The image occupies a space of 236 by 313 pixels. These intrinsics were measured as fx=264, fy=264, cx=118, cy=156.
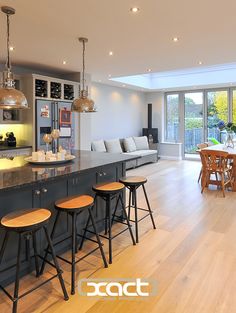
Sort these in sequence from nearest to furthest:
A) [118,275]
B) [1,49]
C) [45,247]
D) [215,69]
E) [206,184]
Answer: [118,275] < [45,247] < [1,49] < [206,184] < [215,69]

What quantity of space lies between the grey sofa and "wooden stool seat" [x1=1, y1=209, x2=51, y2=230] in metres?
5.27

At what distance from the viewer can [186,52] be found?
4645mm

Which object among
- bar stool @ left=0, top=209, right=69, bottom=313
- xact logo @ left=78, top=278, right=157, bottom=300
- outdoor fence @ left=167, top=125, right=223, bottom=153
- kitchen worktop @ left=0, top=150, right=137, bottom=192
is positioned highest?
outdoor fence @ left=167, top=125, right=223, bottom=153

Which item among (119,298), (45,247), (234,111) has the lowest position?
(119,298)

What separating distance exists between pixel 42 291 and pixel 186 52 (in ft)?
13.9

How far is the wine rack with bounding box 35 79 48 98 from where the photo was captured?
5.46m

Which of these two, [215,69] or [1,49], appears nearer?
[1,49]

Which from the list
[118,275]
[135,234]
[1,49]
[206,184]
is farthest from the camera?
[206,184]

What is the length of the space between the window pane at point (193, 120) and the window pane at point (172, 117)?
0.36 m

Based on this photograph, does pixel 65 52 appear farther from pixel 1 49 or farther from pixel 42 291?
pixel 42 291

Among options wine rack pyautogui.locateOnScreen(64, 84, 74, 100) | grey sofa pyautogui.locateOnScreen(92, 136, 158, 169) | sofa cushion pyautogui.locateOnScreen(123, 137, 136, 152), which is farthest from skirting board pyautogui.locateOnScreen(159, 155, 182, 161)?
wine rack pyautogui.locateOnScreen(64, 84, 74, 100)

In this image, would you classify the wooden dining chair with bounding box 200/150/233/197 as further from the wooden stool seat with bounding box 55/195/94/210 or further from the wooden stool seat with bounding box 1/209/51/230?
the wooden stool seat with bounding box 1/209/51/230

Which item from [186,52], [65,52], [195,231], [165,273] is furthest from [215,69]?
[165,273]

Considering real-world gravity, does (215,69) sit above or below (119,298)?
above
